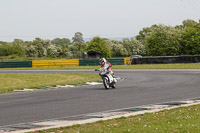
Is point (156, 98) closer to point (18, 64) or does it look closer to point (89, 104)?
point (89, 104)

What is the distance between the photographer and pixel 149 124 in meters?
7.80

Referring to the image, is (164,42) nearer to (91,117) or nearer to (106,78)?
(106,78)

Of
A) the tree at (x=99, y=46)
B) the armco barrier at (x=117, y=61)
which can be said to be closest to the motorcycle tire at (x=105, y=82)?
the armco barrier at (x=117, y=61)

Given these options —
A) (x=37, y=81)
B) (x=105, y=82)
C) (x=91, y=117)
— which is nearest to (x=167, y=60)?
(x=37, y=81)

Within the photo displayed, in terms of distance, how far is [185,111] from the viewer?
9.70 m

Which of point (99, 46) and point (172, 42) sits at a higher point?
point (172, 42)

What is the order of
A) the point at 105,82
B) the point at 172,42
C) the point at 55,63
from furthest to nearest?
the point at 172,42 < the point at 55,63 < the point at 105,82

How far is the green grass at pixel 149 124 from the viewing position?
278 inches

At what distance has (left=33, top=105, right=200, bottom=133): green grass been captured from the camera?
278 inches

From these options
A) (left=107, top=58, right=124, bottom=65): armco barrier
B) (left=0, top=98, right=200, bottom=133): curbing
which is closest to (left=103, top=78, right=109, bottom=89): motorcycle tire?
(left=0, top=98, right=200, bottom=133): curbing

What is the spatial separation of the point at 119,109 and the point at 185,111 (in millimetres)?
2011

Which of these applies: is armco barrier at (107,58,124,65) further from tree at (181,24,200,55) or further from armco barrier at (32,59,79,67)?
tree at (181,24,200,55)

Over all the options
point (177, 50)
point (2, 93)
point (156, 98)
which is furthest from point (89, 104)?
point (177, 50)

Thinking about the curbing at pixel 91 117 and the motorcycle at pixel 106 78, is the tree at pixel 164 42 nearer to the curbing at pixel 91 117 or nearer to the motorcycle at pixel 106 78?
the motorcycle at pixel 106 78
